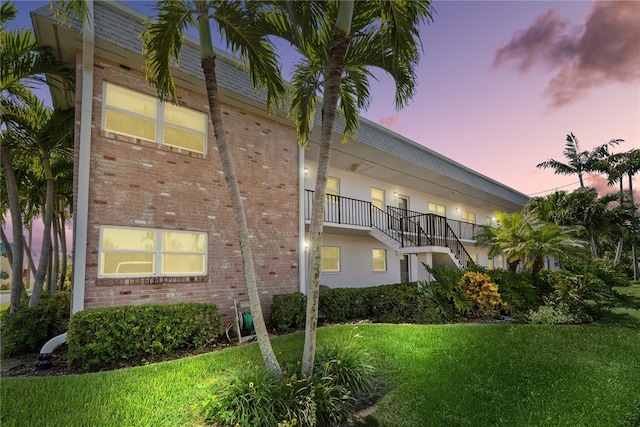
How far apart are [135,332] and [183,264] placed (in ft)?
7.31

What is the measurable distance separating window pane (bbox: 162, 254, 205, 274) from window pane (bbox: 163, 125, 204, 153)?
2790mm

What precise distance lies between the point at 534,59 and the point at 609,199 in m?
18.4

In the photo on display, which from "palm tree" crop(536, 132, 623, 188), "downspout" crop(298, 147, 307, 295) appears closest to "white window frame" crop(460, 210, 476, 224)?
"palm tree" crop(536, 132, 623, 188)

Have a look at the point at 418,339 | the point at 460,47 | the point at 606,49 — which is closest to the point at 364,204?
the point at 460,47

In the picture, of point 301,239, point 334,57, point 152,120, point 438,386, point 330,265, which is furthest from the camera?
point 330,265

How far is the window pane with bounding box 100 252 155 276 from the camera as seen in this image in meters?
7.37

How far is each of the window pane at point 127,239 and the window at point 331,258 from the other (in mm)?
7741

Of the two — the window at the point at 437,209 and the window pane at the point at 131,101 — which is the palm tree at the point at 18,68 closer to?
the window pane at the point at 131,101

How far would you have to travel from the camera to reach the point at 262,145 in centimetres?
1030

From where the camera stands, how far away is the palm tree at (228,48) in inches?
186

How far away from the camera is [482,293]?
10.1 metres

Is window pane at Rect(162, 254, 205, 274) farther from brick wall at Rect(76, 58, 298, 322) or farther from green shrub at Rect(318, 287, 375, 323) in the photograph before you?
green shrub at Rect(318, 287, 375, 323)

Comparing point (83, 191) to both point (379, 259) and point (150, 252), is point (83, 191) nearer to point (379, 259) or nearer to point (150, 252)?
point (150, 252)

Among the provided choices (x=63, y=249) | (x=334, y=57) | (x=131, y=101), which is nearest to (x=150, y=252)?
(x=131, y=101)
